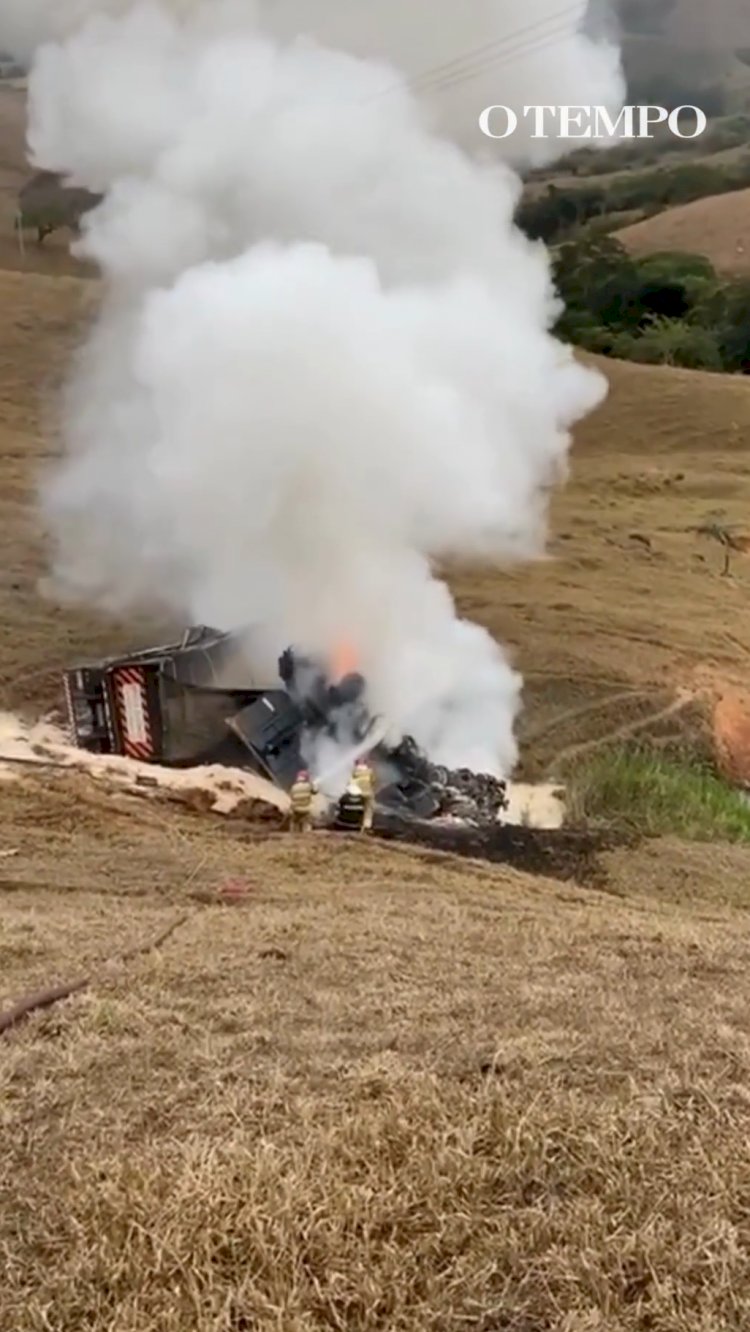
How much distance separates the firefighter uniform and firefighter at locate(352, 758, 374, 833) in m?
0.43

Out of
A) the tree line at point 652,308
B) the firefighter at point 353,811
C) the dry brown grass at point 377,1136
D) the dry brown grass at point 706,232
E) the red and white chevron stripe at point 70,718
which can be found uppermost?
the dry brown grass at point 706,232

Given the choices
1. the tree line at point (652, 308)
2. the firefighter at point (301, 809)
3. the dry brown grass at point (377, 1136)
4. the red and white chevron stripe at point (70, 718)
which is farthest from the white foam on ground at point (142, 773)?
the tree line at point (652, 308)

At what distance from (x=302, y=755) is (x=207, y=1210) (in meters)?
9.31

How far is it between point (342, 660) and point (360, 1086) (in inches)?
372

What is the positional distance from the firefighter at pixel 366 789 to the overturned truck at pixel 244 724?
0.62 m

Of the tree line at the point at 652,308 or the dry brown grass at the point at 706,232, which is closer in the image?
the tree line at the point at 652,308

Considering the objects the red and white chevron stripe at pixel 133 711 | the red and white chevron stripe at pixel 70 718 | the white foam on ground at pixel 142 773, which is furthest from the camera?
the red and white chevron stripe at pixel 70 718

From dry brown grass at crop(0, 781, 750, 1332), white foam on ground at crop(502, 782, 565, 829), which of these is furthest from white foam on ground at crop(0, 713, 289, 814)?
dry brown grass at crop(0, 781, 750, 1332)

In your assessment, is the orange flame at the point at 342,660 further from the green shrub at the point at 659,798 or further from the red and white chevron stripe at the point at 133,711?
the green shrub at the point at 659,798

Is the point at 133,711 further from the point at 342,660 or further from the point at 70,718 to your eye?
the point at 342,660

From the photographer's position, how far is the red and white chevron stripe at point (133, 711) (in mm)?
13250

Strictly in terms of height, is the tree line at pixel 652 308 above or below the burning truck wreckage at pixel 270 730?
above

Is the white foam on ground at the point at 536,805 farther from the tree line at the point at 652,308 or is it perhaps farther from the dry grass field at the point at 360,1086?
the tree line at the point at 652,308

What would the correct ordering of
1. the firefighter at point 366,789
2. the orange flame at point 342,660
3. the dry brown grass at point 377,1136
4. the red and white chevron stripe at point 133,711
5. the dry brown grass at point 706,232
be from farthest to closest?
1. the dry brown grass at point 706,232
2. the orange flame at point 342,660
3. the red and white chevron stripe at point 133,711
4. the firefighter at point 366,789
5. the dry brown grass at point 377,1136
